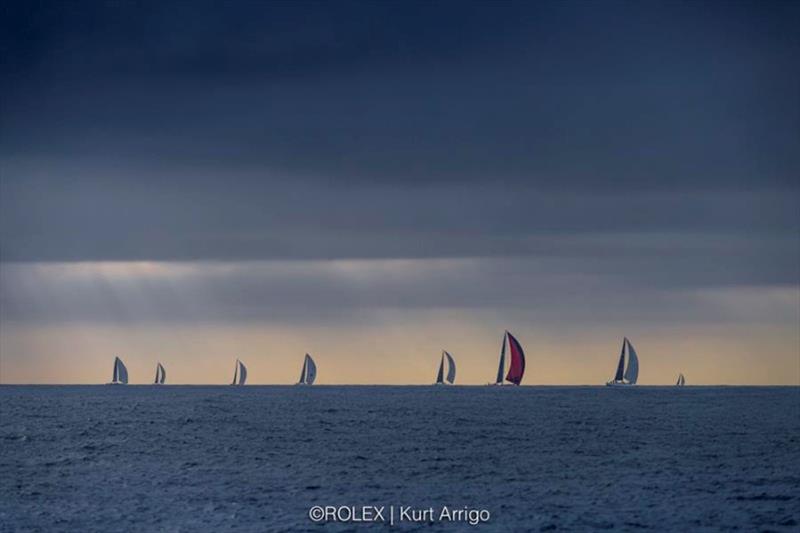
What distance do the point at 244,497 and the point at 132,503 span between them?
533 cm

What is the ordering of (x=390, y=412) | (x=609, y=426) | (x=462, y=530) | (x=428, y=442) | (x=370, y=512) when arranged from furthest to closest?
(x=390, y=412), (x=609, y=426), (x=428, y=442), (x=370, y=512), (x=462, y=530)

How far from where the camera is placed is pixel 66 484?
70.5 m

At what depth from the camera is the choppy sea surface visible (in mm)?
56700

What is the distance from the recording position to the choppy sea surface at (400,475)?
186 ft

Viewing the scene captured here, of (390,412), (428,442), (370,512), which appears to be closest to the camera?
(370,512)

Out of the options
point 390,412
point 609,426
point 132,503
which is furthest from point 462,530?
point 390,412

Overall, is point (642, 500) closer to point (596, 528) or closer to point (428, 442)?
point (596, 528)

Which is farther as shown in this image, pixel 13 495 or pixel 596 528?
pixel 13 495

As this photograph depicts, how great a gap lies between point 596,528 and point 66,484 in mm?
29827

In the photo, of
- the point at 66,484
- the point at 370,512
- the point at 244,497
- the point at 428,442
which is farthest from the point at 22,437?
the point at 370,512

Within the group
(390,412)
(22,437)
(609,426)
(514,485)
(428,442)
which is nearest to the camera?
(514,485)

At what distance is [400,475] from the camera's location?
74.4 meters

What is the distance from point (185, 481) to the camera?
71.4m

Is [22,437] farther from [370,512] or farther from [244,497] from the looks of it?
[370,512]
